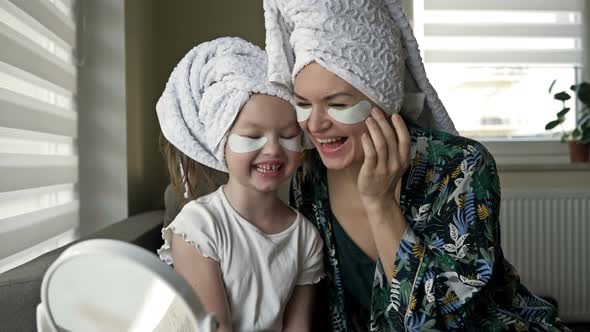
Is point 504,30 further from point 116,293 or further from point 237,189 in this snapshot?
point 116,293

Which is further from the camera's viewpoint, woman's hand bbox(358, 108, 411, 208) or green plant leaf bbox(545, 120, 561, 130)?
green plant leaf bbox(545, 120, 561, 130)

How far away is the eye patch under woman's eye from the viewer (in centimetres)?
112

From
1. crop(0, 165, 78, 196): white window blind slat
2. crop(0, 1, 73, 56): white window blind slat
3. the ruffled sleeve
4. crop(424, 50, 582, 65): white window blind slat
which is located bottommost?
the ruffled sleeve

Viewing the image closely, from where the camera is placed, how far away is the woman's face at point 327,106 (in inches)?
43.8

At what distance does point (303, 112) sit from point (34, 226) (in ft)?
2.85


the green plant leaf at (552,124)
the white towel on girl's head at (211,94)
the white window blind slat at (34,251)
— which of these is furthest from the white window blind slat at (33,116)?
the green plant leaf at (552,124)

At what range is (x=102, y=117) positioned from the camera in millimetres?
2102

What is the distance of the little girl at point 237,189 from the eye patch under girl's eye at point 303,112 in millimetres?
18

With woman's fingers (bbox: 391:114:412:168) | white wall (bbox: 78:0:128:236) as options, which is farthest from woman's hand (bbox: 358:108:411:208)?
white wall (bbox: 78:0:128:236)

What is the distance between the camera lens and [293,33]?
115 cm

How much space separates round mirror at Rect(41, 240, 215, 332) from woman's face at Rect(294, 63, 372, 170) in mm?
584

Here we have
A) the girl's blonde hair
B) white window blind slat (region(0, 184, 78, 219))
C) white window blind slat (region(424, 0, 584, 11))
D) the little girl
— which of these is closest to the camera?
the little girl

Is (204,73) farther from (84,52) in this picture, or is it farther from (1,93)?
(84,52)

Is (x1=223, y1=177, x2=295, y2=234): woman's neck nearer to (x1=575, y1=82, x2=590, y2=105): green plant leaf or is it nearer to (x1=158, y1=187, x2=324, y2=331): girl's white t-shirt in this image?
(x1=158, y1=187, x2=324, y2=331): girl's white t-shirt
